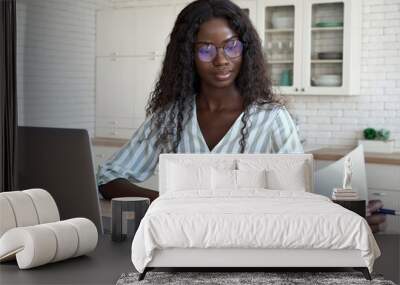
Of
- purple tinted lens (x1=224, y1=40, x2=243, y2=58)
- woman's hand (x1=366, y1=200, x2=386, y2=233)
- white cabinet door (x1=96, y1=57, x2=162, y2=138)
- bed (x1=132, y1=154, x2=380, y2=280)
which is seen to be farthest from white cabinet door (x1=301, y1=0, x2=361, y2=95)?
bed (x1=132, y1=154, x2=380, y2=280)

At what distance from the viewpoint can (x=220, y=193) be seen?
11.6ft

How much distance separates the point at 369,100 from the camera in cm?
582

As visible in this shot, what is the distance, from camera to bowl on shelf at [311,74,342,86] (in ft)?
18.8

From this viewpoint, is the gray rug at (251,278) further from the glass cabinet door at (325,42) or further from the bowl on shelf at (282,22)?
the bowl on shelf at (282,22)

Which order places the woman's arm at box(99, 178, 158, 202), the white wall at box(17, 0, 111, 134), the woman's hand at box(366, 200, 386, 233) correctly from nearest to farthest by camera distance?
the woman's arm at box(99, 178, 158, 202), the woman's hand at box(366, 200, 386, 233), the white wall at box(17, 0, 111, 134)

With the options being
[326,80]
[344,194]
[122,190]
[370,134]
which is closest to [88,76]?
[122,190]

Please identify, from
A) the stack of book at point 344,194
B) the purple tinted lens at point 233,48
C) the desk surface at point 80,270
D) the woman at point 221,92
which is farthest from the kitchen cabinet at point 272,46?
the desk surface at point 80,270

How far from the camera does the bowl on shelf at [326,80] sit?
5.73 m

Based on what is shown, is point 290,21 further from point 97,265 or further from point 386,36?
point 97,265

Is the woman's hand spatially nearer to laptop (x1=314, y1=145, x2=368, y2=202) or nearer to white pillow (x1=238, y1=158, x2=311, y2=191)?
laptop (x1=314, y1=145, x2=368, y2=202)

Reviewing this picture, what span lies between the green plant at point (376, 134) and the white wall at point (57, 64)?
222 centimetres

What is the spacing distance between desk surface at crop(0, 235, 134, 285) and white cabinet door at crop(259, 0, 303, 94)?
2.56 m

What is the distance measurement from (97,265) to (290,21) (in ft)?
10.2

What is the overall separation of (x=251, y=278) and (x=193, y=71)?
69.7 inches
